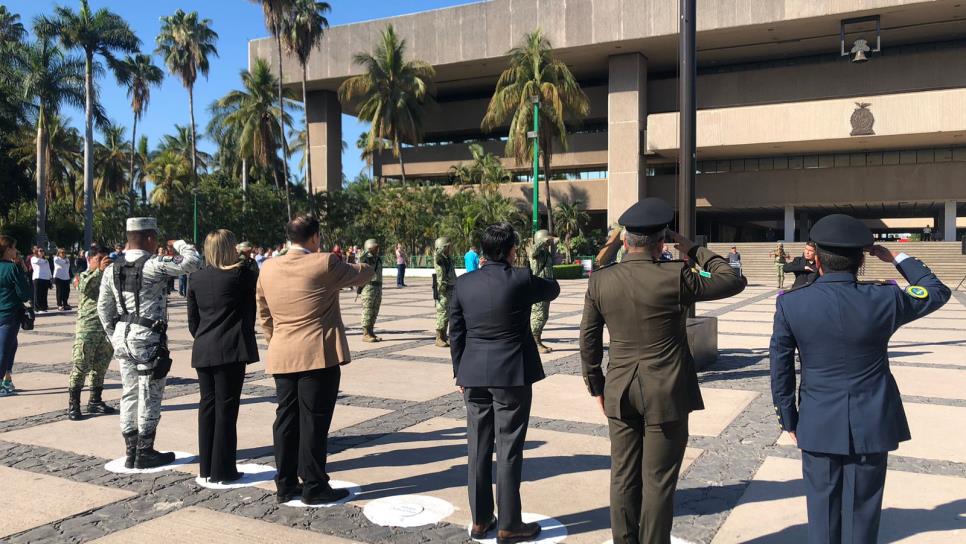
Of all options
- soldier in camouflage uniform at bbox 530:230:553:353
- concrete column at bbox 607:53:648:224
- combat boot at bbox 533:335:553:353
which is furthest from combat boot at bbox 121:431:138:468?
concrete column at bbox 607:53:648:224

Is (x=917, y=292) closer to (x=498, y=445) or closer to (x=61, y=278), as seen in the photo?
(x=498, y=445)

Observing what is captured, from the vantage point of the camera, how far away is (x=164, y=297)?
5199 mm

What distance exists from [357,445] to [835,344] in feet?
12.5

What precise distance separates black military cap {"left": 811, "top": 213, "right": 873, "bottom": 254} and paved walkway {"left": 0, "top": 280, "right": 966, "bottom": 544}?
5.66 feet

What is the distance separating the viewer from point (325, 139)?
48.4m

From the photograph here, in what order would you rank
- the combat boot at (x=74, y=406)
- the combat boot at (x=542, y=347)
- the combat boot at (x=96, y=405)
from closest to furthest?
the combat boot at (x=74, y=406), the combat boot at (x=96, y=405), the combat boot at (x=542, y=347)

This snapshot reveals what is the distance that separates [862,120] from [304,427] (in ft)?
121

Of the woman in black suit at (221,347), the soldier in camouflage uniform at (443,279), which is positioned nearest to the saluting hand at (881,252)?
the woman in black suit at (221,347)

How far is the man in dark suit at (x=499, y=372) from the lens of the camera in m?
3.74

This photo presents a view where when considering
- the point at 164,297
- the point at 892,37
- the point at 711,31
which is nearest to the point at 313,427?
the point at 164,297

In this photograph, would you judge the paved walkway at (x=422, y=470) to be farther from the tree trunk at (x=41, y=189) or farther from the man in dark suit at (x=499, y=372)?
the tree trunk at (x=41, y=189)

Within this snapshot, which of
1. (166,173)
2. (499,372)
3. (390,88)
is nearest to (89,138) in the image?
(390,88)

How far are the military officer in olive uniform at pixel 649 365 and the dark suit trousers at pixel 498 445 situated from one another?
58 centimetres

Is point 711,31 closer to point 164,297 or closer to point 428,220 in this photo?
point 428,220
